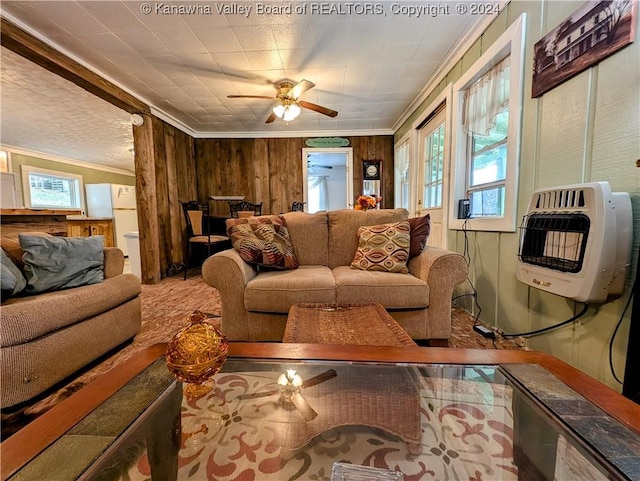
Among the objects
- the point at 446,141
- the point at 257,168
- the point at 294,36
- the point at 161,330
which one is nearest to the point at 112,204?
the point at 257,168

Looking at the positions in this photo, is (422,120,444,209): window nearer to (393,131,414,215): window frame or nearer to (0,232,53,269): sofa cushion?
(393,131,414,215): window frame

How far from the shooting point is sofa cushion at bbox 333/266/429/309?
1657mm

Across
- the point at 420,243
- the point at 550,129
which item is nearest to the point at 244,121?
the point at 420,243

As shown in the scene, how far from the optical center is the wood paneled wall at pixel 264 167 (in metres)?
4.80

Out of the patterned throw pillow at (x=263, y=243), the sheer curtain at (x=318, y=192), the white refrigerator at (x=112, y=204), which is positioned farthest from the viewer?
the sheer curtain at (x=318, y=192)

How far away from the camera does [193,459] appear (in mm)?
643

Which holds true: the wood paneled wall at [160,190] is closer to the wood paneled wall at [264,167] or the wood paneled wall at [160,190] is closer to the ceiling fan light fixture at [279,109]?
the wood paneled wall at [264,167]

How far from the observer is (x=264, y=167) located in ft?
15.8

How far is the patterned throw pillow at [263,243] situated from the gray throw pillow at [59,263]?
90 centimetres

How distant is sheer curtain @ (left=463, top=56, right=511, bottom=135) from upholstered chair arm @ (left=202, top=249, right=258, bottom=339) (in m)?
2.17

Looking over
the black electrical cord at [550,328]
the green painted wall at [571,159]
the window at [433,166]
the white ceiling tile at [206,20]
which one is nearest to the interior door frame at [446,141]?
the window at [433,166]

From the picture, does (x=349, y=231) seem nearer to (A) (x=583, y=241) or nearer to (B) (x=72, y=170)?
(A) (x=583, y=241)

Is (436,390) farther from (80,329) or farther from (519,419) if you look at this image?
(80,329)

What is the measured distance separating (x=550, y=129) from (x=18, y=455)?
2333 mm
